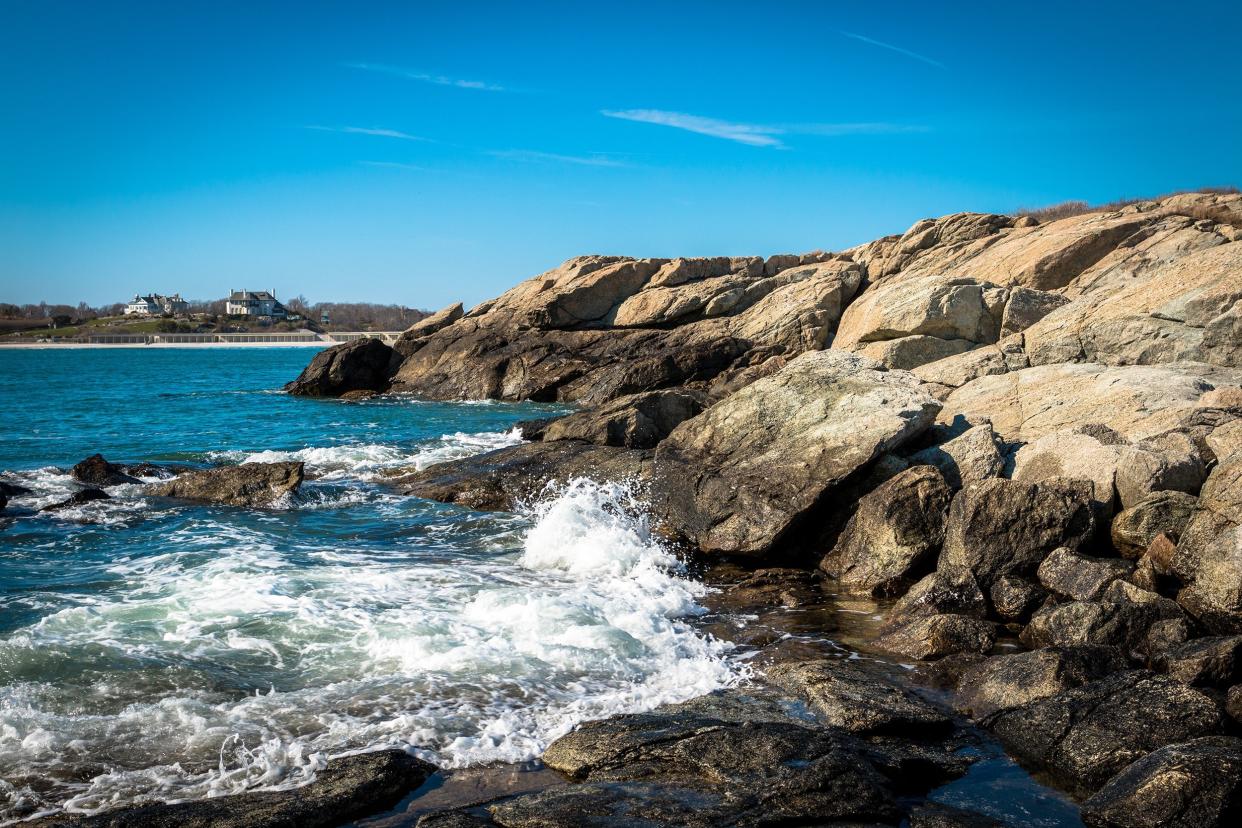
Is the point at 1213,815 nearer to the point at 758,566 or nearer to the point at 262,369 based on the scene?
the point at 758,566

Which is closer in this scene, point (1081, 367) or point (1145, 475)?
point (1145, 475)

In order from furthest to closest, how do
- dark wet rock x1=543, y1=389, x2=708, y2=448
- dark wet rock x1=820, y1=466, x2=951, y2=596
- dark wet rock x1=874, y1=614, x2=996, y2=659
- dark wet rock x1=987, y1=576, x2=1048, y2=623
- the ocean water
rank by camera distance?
dark wet rock x1=543, y1=389, x2=708, y2=448
dark wet rock x1=820, y1=466, x2=951, y2=596
dark wet rock x1=987, y1=576, x2=1048, y2=623
dark wet rock x1=874, y1=614, x2=996, y2=659
the ocean water

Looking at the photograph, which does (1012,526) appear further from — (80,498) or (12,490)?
(12,490)

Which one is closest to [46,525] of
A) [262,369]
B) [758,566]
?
[758,566]

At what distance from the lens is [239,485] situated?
1803 centimetres

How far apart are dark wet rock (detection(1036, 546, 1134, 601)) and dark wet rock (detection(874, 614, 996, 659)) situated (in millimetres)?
1286

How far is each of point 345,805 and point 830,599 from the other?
7148mm

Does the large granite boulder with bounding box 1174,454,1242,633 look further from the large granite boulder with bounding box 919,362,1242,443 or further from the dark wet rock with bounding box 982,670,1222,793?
the large granite boulder with bounding box 919,362,1242,443

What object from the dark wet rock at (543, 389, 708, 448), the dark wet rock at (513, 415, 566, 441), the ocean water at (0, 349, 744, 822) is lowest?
the ocean water at (0, 349, 744, 822)

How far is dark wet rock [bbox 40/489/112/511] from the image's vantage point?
17219 millimetres

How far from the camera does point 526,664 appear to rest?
30.6 ft

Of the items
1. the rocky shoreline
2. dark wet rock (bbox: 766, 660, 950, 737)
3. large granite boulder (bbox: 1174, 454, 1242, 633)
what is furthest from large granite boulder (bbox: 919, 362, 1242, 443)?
dark wet rock (bbox: 766, 660, 950, 737)

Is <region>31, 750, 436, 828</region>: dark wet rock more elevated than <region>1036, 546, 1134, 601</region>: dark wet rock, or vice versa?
<region>1036, 546, 1134, 601</region>: dark wet rock

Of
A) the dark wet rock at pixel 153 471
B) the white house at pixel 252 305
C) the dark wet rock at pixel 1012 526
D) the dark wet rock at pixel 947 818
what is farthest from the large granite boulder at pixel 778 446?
the white house at pixel 252 305
